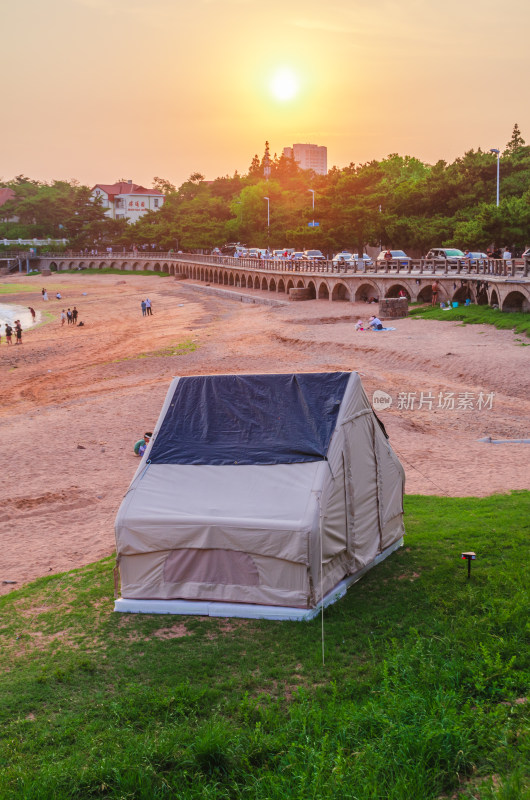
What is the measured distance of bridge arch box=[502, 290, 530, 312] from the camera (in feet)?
107

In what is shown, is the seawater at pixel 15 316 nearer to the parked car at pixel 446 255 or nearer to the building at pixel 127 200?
the parked car at pixel 446 255

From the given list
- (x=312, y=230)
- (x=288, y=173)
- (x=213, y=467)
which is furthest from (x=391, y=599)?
(x=288, y=173)

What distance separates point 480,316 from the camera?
1292 inches

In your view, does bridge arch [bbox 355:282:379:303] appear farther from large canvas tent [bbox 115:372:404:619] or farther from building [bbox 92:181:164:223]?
building [bbox 92:181:164:223]

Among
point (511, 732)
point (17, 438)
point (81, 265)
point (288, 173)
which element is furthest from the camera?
point (288, 173)

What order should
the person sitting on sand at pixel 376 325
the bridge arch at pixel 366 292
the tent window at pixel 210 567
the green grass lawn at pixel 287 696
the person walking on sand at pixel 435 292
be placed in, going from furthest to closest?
the bridge arch at pixel 366 292 < the person walking on sand at pixel 435 292 < the person sitting on sand at pixel 376 325 < the tent window at pixel 210 567 < the green grass lawn at pixel 287 696

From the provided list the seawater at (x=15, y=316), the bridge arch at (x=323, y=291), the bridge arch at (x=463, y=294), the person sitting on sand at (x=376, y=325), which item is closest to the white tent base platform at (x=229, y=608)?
the person sitting on sand at (x=376, y=325)

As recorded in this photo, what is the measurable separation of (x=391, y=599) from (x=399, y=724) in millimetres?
2793

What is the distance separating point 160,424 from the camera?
9.39m

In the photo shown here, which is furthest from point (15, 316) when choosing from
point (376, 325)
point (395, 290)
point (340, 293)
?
point (376, 325)

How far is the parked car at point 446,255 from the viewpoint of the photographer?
1567 inches

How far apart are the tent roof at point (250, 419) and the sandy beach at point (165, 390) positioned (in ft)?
10.6

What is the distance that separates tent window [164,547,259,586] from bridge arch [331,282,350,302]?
43164 mm

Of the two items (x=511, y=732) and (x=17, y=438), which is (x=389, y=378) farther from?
(x=511, y=732)
